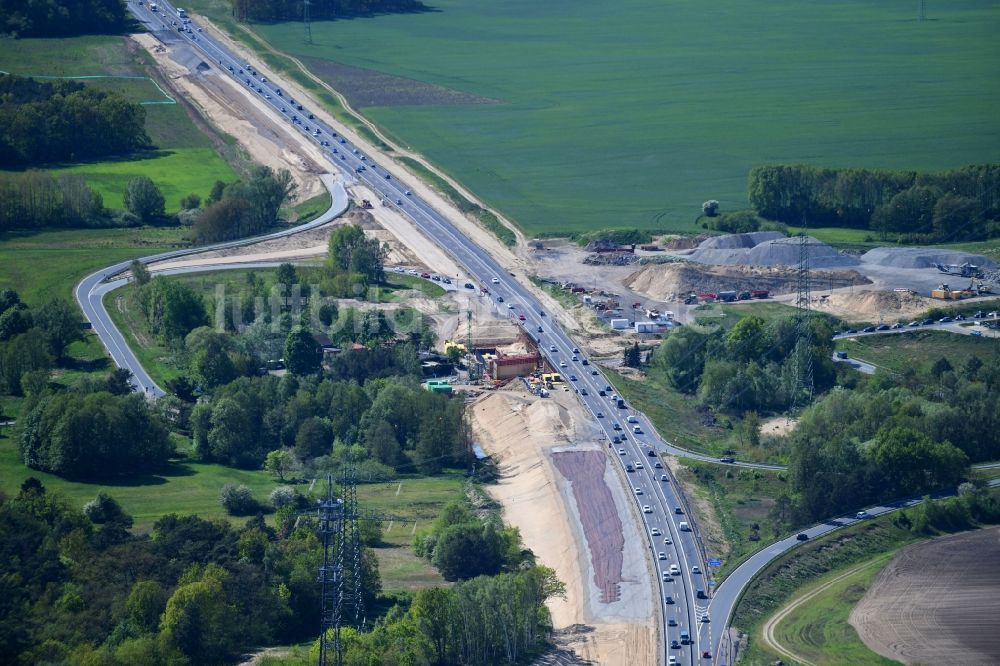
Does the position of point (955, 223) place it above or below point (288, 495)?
above

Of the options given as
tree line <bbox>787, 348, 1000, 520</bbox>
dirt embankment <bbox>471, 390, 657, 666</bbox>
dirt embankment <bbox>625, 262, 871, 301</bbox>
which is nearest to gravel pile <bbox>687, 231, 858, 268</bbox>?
dirt embankment <bbox>625, 262, 871, 301</bbox>

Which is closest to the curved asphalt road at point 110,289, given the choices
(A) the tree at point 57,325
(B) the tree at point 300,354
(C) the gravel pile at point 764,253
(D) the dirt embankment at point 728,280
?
(A) the tree at point 57,325

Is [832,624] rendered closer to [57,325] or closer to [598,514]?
[598,514]

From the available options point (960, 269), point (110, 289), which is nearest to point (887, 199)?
point (960, 269)

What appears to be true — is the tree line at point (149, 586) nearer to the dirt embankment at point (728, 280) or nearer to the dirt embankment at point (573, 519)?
the dirt embankment at point (573, 519)

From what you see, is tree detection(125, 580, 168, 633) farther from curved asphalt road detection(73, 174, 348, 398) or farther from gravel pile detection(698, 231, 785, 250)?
gravel pile detection(698, 231, 785, 250)

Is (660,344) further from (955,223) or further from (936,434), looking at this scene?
(955,223)

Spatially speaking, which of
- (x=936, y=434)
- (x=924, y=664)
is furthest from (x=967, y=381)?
(x=924, y=664)
